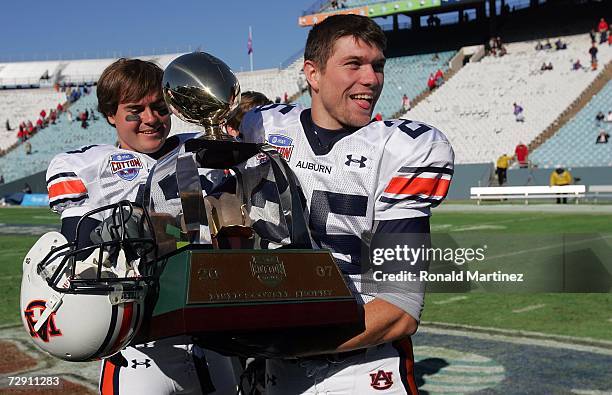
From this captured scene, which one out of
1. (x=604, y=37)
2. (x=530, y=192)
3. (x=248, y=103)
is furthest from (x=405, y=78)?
(x=248, y=103)

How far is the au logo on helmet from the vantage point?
6.10 ft

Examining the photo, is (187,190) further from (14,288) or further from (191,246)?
(14,288)

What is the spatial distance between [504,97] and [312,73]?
95.3 feet

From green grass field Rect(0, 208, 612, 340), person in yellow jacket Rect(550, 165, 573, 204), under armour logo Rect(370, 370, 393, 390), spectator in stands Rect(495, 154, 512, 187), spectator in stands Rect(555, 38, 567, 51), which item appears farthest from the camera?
spectator in stands Rect(555, 38, 567, 51)

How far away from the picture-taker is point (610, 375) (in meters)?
4.89

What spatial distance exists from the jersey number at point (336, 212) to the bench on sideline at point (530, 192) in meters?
20.1

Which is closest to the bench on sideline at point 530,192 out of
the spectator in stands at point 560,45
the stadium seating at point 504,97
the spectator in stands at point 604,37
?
the stadium seating at point 504,97

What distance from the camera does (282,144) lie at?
8.41ft

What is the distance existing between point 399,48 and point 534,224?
1043 inches

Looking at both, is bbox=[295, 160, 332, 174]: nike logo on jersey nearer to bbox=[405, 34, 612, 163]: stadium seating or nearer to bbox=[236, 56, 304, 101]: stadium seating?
bbox=[405, 34, 612, 163]: stadium seating

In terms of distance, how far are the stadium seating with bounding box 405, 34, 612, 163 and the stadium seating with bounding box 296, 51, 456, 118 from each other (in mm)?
1525

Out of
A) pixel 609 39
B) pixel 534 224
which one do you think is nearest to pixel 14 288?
pixel 534 224

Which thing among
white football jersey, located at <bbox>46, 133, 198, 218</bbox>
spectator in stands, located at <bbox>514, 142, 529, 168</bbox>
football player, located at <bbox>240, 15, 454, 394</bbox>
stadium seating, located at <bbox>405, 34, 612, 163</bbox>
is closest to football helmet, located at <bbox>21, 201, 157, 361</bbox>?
football player, located at <bbox>240, 15, 454, 394</bbox>

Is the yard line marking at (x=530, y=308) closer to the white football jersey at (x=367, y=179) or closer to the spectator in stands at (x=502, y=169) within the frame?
the white football jersey at (x=367, y=179)
